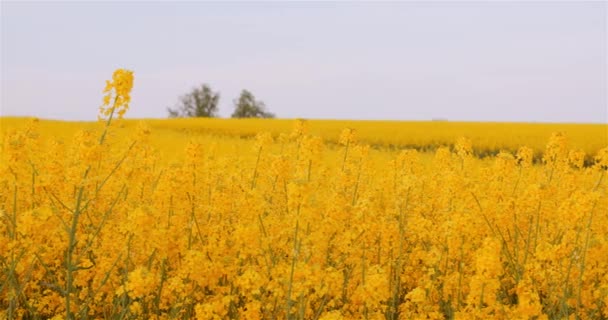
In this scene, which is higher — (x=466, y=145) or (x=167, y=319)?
(x=466, y=145)

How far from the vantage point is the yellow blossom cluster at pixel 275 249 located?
3.30 m

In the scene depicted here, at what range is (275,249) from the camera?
4.28 m

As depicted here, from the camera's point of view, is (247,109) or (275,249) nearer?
(275,249)

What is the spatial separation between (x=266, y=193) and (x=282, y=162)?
4.33 feet

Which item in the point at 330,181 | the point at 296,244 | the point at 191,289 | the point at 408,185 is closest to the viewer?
A: the point at 296,244

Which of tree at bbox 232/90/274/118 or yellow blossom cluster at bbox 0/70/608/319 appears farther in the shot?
tree at bbox 232/90/274/118

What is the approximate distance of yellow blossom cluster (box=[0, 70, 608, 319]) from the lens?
330 cm

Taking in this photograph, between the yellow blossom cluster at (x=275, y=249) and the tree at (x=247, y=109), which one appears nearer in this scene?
the yellow blossom cluster at (x=275, y=249)

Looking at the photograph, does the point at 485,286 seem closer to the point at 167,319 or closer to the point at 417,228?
the point at 417,228

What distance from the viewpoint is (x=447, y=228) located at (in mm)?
3803

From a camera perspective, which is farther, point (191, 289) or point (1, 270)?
point (1, 270)

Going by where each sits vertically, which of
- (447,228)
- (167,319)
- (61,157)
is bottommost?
(167,319)

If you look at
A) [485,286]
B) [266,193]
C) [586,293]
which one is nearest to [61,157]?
[266,193]

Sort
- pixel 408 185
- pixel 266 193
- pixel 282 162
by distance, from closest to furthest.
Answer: pixel 408 185, pixel 282 162, pixel 266 193
